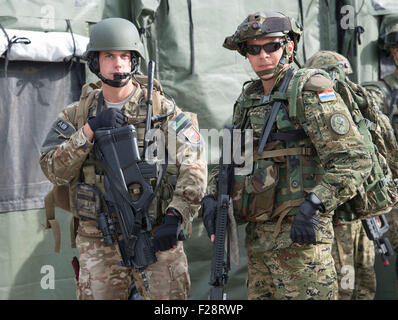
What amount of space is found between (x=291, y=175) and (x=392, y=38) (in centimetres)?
267

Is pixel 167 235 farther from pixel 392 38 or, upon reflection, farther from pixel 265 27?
pixel 392 38

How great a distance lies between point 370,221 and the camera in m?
3.97

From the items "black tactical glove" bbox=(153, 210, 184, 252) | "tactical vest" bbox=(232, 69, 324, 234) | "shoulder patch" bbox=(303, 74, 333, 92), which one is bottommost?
"black tactical glove" bbox=(153, 210, 184, 252)

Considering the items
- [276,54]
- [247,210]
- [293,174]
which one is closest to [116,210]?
[247,210]

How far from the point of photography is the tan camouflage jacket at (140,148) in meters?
3.10

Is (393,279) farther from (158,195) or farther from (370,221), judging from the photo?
(158,195)

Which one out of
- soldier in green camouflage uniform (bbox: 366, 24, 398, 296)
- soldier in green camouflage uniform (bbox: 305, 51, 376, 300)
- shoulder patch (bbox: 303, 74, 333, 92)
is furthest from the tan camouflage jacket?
soldier in green camouflage uniform (bbox: 366, 24, 398, 296)

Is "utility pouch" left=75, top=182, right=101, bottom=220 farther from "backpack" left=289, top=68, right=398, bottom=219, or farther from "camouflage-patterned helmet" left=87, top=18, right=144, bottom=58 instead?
"backpack" left=289, top=68, right=398, bottom=219

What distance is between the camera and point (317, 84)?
113 inches

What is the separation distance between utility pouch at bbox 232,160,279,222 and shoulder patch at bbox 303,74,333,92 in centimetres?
41

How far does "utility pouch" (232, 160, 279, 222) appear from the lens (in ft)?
9.75

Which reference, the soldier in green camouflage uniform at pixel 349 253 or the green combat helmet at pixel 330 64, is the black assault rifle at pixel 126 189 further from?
the green combat helmet at pixel 330 64

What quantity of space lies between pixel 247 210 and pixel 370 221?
49.9 inches

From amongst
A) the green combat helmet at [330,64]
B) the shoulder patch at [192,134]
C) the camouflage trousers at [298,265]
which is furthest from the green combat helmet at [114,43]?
the green combat helmet at [330,64]
